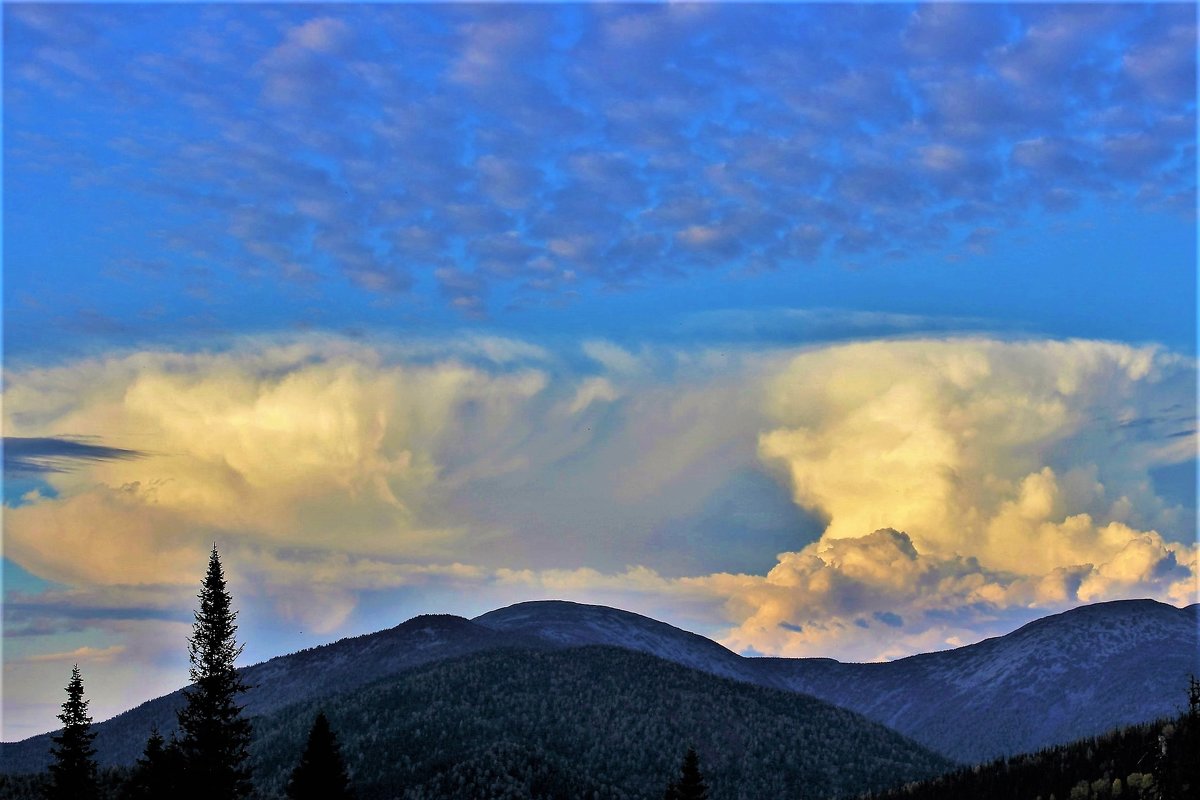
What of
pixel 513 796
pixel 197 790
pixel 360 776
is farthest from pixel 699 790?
pixel 360 776

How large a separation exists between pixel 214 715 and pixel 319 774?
8.49 meters

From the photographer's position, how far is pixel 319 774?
72438mm

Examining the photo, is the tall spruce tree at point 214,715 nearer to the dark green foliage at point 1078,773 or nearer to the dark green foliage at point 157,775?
the dark green foliage at point 157,775


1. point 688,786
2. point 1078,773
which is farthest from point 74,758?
point 1078,773

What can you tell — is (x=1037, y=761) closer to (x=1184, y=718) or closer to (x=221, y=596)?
(x=1184, y=718)

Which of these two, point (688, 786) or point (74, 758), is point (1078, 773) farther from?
point (74, 758)

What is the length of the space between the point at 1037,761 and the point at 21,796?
77.8m

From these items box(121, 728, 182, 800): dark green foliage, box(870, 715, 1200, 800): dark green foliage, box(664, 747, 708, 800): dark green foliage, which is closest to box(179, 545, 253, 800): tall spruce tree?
box(121, 728, 182, 800): dark green foliage

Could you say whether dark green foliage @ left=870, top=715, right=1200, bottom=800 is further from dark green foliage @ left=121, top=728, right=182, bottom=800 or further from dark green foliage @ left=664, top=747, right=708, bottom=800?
dark green foliage @ left=121, top=728, right=182, bottom=800

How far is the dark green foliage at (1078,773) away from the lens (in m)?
81.1

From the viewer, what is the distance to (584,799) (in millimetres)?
181500

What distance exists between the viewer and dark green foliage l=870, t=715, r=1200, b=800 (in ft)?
266

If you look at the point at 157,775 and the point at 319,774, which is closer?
the point at 157,775

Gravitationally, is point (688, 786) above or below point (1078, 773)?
above
